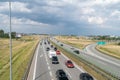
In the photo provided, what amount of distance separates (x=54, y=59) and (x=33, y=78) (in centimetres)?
2261

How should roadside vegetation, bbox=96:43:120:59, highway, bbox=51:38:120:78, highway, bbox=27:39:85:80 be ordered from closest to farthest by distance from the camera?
highway, bbox=27:39:85:80, highway, bbox=51:38:120:78, roadside vegetation, bbox=96:43:120:59

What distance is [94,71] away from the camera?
4644 centimetres

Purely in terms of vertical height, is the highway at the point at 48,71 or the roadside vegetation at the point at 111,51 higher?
the highway at the point at 48,71

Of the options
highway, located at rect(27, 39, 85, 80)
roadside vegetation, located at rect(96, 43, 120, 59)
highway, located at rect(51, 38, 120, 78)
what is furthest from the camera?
roadside vegetation, located at rect(96, 43, 120, 59)

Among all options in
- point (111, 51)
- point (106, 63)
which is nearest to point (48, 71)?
point (106, 63)

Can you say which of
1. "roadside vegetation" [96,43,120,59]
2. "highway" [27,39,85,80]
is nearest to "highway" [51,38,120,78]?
"highway" [27,39,85,80]

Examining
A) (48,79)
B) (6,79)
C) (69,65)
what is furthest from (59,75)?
(69,65)

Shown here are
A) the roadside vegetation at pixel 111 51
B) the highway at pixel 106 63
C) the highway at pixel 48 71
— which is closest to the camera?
the highway at pixel 48 71

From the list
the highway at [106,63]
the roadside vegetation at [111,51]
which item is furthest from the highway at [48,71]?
the roadside vegetation at [111,51]

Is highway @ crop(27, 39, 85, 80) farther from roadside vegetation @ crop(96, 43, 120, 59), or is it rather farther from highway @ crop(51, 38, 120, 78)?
roadside vegetation @ crop(96, 43, 120, 59)

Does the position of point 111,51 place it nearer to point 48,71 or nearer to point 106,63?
point 106,63

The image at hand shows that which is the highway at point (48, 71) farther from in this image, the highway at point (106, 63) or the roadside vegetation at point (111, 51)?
the roadside vegetation at point (111, 51)

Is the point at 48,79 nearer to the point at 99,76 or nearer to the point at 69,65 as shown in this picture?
the point at 99,76

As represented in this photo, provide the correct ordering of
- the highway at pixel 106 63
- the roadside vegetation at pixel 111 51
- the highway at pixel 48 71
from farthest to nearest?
the roadside vegetation at pixel 111 51
the highway at pixel 106 63
the highway at pixel 48 71
